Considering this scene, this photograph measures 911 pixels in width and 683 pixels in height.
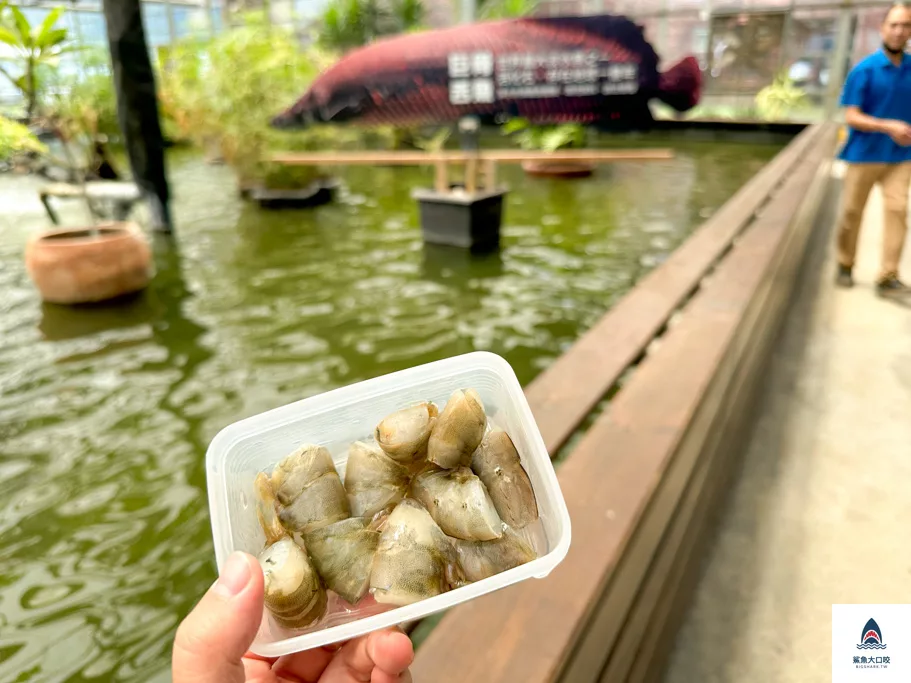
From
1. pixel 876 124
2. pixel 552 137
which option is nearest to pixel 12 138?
Answer: pixel 876 124

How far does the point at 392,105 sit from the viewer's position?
3.46 metres

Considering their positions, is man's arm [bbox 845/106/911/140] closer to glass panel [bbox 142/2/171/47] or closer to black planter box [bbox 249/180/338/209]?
glass panel [bbox 142/2/171/47]

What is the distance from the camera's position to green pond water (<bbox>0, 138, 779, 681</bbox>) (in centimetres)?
174

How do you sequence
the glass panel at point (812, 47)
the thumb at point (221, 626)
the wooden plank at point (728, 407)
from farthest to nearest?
1. the glass panel at point (812, 47)
2. the wooden plank at point (728, 407)
3. the thumb at point (221, 626)

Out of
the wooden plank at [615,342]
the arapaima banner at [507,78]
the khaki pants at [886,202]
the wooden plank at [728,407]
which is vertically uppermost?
the arapaima banner at [507,78]

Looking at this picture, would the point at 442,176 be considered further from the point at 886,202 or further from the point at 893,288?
the point at 893,288

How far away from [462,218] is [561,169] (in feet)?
11.7

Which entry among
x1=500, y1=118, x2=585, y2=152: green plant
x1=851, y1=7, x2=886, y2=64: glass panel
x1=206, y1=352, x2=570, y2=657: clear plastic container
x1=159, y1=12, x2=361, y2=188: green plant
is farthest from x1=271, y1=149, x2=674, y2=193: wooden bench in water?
x1=851, y1=7, x2=886, y2=64: glass panel

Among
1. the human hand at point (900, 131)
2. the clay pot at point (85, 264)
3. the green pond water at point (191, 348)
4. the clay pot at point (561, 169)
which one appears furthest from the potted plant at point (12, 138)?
the clay pot at point (561, 169)

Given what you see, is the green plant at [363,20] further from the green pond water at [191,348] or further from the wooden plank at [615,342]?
the wooden plank at [615,342]

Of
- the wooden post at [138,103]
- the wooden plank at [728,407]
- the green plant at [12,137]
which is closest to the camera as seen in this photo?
the wooden plank at [728,407]

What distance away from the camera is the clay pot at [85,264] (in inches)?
136

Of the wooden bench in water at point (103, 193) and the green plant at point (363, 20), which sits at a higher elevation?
the green plant at point (363, 20)

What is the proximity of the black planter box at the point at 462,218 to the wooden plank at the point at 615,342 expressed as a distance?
1.59 metres
